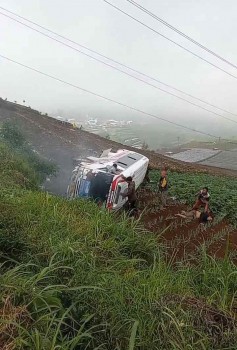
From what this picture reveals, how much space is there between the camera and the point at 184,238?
10172mm

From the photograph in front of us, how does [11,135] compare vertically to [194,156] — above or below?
above

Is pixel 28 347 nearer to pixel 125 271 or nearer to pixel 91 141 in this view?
pixel 125 271

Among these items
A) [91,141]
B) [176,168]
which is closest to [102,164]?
[176,168]

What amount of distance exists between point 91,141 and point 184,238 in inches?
822

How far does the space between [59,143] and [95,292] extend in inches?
875

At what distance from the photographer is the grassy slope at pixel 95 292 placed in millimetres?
3383

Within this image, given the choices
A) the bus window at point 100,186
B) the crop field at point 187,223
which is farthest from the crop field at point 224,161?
the bus window at point 100,186

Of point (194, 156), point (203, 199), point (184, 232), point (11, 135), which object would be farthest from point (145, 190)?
point (194, 156)

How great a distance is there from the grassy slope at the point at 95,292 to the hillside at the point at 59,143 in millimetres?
9131

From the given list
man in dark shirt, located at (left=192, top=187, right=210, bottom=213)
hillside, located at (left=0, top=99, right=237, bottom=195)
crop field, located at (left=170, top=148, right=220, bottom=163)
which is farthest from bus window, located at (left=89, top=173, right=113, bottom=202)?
crop field, located at (left=170, top=148, right=220, bottom=163)

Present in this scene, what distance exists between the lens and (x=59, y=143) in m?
25.7

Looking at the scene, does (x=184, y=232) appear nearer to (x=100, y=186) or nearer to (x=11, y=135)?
(x=100, y=186)

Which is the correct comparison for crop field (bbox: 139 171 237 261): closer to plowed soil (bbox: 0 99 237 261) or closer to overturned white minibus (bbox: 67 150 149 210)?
plowed soil (bbox: 0 99 237 261)

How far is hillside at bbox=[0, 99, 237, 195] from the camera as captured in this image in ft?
64.5
